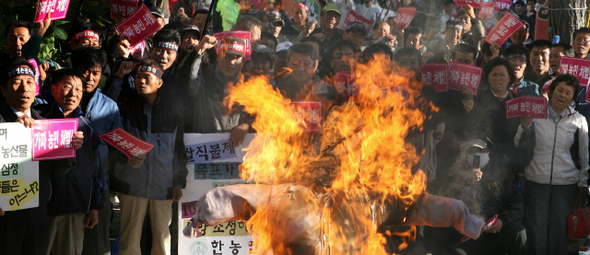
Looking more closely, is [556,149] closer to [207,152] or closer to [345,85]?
[345,85]

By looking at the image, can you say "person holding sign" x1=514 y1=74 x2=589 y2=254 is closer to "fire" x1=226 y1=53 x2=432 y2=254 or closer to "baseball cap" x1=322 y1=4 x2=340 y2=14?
"fire" x1=226 y1=53 x2=432 y2=254

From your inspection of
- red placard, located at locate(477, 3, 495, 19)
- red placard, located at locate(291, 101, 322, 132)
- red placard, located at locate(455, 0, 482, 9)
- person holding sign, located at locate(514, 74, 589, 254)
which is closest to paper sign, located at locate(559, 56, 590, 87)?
person holding sign, located at locate(514, 74, 589, 254)

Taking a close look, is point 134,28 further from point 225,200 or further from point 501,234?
point 501,234

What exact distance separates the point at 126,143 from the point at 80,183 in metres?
0.56

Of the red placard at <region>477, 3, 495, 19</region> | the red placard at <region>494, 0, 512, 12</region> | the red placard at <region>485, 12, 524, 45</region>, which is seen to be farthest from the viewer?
the red placard at <region>494, 0, 512, 12</region>

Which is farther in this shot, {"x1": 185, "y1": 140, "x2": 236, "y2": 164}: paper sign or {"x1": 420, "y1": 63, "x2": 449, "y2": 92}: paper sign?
{"x1": 420, "y1": 63, "x2": 449, "y2": 92}: paper sign

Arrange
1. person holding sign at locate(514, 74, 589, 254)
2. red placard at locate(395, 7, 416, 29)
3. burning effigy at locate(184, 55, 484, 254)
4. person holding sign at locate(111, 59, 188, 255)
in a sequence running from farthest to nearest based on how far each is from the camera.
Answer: red placard at locate(395, 7, 416, 29) < person holding sign at locate(514, 74, 589, 254) < person holding sign at locate(111, 59, 188, 255) < burning effigy at locate(184, 55, 484, 254)

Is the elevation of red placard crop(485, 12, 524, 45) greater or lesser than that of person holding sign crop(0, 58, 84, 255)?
greater

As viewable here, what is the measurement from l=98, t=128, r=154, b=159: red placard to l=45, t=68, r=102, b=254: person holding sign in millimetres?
306

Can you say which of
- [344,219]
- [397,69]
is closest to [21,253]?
[344,219]

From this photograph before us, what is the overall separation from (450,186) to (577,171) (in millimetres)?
1613

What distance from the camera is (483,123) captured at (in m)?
6.34

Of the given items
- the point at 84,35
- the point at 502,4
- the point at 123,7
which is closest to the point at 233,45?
the point at 84,35

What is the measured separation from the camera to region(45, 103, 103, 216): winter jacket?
502 centimetres
